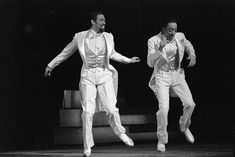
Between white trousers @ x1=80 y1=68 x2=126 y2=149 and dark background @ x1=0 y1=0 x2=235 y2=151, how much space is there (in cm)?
246

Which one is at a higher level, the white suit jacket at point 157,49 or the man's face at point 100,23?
the man's face at point 100,23

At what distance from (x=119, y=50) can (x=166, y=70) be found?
10.2ft

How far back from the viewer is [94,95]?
6.57 m

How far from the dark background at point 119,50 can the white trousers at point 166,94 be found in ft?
6.46

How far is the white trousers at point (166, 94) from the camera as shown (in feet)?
22.6

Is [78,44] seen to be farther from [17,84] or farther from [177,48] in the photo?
[17,84]

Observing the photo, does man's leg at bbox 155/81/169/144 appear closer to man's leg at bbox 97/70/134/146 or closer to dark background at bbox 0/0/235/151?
man's leg at bbox 97/70/134/146

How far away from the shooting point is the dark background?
30.5ft

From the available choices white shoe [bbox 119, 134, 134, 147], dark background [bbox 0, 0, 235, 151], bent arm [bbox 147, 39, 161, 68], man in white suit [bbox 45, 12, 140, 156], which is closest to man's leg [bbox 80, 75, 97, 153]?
man in white suit [bbox 45, 12, 140, 156]

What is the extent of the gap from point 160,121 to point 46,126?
3243mm

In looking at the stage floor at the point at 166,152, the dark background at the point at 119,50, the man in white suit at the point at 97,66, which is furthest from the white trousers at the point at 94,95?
the dark background at the point at 119,50

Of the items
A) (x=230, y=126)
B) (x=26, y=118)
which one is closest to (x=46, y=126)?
(x=26, y=118)

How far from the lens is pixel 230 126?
30.9 ft

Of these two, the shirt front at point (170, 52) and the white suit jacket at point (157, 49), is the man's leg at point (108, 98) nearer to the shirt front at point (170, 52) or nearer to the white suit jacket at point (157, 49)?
the white suit jacket at point (157, 49)
